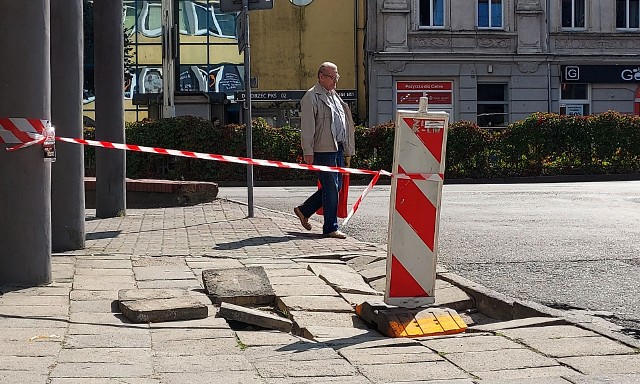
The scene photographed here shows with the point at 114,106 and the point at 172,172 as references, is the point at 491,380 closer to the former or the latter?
the point at 114,106

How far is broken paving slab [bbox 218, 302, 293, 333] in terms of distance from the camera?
6.24 metres

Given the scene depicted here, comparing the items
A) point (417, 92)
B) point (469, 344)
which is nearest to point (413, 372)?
→ point (469, 344)

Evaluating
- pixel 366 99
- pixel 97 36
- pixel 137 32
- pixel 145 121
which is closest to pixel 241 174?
pixel 145 121

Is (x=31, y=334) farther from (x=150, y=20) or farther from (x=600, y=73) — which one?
(x=150, y=20)

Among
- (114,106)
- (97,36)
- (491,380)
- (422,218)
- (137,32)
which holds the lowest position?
(491,380)

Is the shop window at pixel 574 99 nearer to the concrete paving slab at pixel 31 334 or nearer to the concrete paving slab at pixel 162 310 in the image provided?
Answer: the concrete paving slab at pixel 162 310

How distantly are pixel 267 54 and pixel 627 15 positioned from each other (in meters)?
14.1

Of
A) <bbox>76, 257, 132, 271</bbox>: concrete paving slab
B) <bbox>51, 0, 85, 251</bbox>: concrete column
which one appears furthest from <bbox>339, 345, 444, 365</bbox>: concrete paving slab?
<bbox>51, 0, 85, 251</bbox>: concrete column

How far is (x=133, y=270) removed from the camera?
8.22 metres

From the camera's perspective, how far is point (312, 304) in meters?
6.92

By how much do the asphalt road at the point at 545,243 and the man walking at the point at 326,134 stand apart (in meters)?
0.48

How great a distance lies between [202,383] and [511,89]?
3632cm

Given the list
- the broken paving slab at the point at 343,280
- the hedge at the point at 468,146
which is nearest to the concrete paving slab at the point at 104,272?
the broken paving slab at the point at 343,280

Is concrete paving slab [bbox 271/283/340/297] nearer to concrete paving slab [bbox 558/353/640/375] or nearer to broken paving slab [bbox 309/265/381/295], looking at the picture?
broken paving slab [bbox 309/265/381/295]
